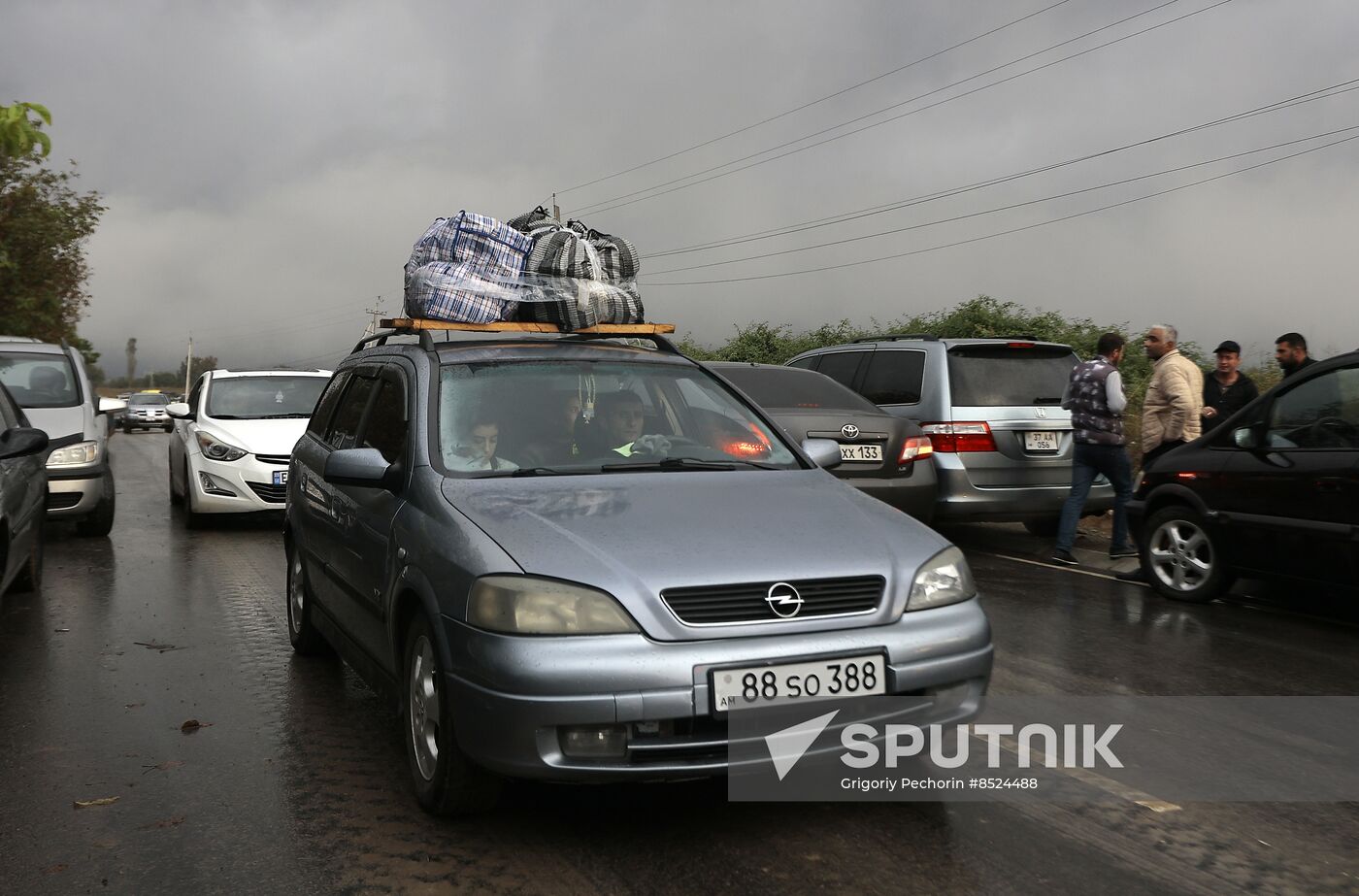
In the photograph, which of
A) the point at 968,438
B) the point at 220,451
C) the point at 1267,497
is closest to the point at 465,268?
the point at 1267,497

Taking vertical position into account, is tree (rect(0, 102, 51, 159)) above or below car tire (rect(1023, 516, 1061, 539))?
above

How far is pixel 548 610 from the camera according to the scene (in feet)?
11.3

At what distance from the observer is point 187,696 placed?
544 centimetres

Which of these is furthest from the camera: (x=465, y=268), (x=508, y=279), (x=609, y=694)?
(x=508, y=279)

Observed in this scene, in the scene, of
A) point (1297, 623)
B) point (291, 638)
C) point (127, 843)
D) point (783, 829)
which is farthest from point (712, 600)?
point (1297, 623)

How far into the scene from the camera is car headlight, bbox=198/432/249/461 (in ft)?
38.5

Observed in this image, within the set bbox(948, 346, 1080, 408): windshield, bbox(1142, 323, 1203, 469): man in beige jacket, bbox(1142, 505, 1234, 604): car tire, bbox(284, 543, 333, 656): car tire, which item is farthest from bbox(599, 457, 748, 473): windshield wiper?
bbox(1142, 323, 1203, 469): man in beige jacket

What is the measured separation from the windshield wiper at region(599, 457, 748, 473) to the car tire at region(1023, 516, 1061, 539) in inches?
288

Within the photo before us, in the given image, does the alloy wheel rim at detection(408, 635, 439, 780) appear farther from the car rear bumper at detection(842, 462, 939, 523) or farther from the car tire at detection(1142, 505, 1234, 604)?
the car rear bumper at detection(842, 462, 939, 523)

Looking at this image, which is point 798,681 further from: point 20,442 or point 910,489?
point 910,489

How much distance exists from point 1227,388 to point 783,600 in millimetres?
8419

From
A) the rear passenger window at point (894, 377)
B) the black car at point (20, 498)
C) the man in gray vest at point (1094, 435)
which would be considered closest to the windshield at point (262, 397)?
the black car at point (20, 498)

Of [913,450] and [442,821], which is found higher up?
[913,450]

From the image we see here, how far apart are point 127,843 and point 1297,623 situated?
654 centimetres
